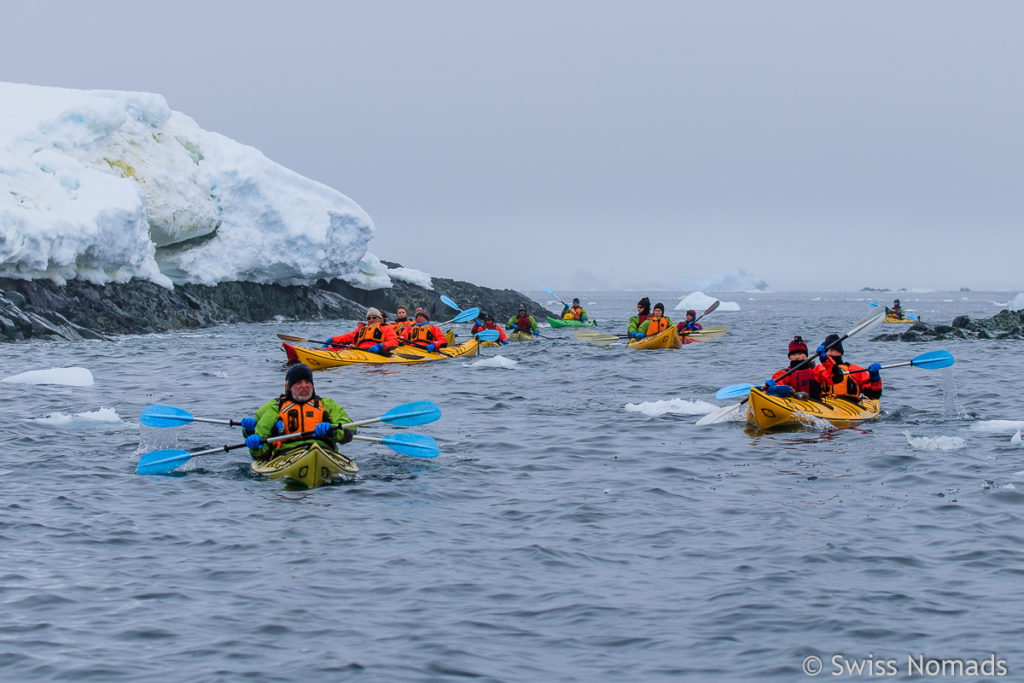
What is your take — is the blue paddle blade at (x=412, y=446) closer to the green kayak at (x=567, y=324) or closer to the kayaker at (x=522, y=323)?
the kayaker at (x=522, y=323)

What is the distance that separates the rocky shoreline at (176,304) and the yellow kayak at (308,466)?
55.8 feet

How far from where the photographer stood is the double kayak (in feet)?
60.5

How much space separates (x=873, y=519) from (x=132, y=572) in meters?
5.20

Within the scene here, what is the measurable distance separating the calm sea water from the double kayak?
5860mm

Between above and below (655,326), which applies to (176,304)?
above

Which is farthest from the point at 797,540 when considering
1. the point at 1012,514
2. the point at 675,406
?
the point at 675,406

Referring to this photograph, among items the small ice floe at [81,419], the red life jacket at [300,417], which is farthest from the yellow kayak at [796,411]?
the small ice floe at [81,419]

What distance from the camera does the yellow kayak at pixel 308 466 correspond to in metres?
8.43

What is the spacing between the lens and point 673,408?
539 inches

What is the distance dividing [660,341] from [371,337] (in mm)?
7598

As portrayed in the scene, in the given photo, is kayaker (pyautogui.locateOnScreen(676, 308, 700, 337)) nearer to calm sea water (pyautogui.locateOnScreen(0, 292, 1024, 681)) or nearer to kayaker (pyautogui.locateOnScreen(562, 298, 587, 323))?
kayaker (pyautogui.locateOnScreen(562, 298, 587, 323))

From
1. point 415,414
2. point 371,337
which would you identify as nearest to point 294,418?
point 415,414

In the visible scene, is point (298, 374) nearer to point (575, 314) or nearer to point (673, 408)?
point (673, 408)

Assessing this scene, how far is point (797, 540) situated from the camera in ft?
22.3
